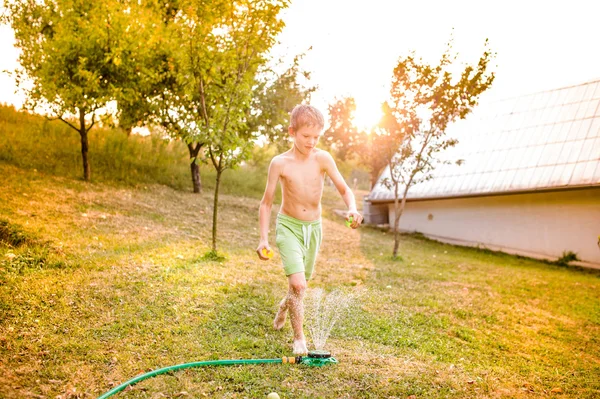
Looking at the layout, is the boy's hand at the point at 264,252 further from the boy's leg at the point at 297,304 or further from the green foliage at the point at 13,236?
the green foliage at the point at 13,236

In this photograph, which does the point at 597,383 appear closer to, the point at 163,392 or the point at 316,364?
the point at 316,364

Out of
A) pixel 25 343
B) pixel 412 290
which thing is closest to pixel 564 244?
pixel 412 290

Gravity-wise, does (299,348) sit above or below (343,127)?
below

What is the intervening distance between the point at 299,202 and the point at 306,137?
63cm

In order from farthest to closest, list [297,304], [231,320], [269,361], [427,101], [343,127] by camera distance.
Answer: [343,127] → [427,101] → [231,320] → [297,304] → [269,361]

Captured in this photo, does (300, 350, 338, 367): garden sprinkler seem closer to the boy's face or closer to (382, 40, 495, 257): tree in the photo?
the boy's face

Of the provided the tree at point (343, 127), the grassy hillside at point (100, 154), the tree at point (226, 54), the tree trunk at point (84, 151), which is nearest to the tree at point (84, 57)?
the tree trunk at point (84, 151)

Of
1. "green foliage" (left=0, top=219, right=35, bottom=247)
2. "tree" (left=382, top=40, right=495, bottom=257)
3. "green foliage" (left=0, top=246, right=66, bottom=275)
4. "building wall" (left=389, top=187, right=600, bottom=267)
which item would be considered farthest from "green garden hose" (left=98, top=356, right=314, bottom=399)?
"building wall" (left=389, top=187, right=600, bottom=267)

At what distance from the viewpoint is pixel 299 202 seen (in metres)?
4.50

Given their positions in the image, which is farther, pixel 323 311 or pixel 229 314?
pixel 323 311

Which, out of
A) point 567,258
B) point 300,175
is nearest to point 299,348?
point 300,175

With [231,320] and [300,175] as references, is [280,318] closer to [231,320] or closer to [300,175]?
[231,320]

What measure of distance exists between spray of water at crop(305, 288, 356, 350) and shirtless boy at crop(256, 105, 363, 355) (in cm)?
74

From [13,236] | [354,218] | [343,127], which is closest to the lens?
[354,218]
